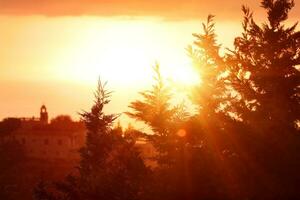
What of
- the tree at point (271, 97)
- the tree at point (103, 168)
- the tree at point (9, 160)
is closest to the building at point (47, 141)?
the tree at point (9, 160)

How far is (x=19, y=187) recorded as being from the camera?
109m

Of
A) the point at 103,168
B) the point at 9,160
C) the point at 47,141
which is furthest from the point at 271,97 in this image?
the point at 47,141

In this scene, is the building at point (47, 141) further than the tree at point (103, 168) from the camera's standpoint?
Yes

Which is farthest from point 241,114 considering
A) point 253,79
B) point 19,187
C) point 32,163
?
point 32,163

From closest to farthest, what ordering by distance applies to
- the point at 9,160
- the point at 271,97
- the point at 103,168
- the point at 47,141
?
the point at 271,97 → the point at 103,168 → the point at 9,160 → the point at 47,141

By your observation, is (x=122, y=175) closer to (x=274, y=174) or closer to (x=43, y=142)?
(x=274, y=174)

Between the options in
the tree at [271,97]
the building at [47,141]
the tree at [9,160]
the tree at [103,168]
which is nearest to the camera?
the tree at [271,97]

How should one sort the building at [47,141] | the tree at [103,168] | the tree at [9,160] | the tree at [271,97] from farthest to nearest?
the building at [47,141] → the tree at [9,160] → the tree at [103,168] → the tree at [271,97]

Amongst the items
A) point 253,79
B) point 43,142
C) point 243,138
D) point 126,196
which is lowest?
point 126,196

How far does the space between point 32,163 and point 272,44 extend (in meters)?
106

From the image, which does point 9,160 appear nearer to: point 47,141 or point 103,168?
point 47,141

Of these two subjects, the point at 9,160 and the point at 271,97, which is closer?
the point at 271,97

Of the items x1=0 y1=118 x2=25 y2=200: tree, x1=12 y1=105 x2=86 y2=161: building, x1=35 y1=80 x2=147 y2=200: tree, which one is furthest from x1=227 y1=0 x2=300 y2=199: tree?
x1=12 y1=105 x2=86 y2=161: building

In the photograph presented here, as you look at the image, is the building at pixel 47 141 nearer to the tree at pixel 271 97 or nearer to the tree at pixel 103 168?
the tree at pixel 103 168
